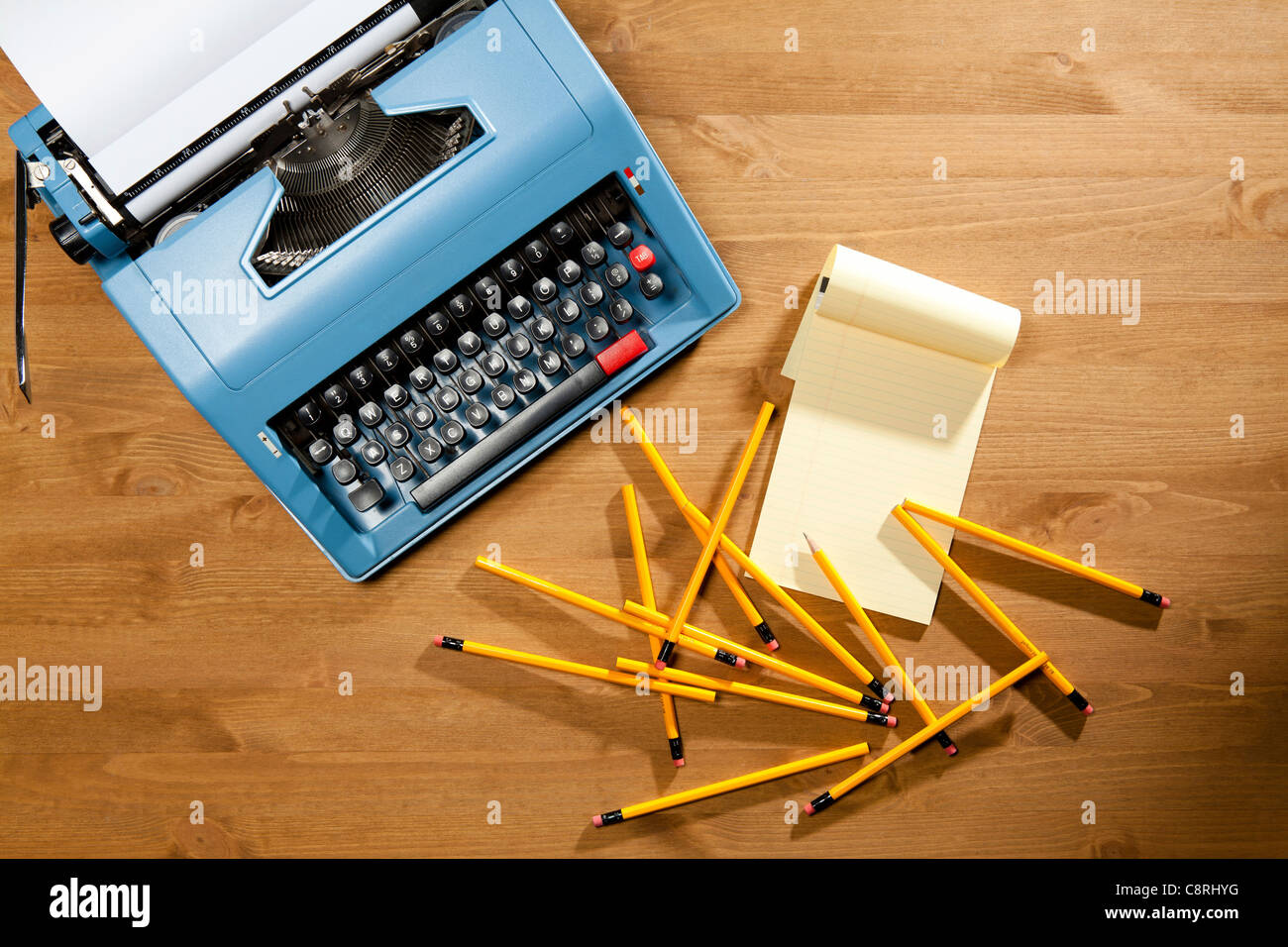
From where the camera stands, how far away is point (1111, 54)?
1794mm

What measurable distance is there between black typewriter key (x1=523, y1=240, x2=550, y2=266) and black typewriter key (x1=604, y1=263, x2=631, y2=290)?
125mm

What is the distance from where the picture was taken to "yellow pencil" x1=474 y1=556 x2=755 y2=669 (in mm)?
1741

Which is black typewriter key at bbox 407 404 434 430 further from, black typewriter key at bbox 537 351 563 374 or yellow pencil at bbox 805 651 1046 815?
yellow pencil at bbox 805 651 1046 815

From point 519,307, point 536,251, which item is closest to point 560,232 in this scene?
point 536,251

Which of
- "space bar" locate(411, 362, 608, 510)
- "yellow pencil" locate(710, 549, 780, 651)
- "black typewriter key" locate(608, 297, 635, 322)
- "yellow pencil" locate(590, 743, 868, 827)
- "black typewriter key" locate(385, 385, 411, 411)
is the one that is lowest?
"yellow pencil" locate(590, 743, 868, 827)

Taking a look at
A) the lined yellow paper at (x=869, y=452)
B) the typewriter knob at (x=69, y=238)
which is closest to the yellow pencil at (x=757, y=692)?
the lined yellow paper at (x=869, y=452)

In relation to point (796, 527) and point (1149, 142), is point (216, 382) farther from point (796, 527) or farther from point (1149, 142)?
point (1149, 142)

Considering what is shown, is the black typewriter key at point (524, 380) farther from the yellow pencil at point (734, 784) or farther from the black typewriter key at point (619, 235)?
the yellow pencil at point (734, 784)

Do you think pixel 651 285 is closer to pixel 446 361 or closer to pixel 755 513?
pixel 446 361

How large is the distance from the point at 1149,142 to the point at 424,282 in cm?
152

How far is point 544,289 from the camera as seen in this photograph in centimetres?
163

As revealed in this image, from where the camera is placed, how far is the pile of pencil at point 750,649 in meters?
1.74

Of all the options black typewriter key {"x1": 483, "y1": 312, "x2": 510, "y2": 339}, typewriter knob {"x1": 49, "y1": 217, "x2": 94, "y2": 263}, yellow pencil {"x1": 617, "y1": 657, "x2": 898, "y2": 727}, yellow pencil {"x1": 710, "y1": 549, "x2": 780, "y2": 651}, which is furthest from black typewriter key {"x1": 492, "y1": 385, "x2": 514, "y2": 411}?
typewriter knob {"x1": 49, "y1": 217, "x2": 94, "y2": 263}

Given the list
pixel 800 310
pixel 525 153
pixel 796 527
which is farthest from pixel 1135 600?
pixel 525 153
